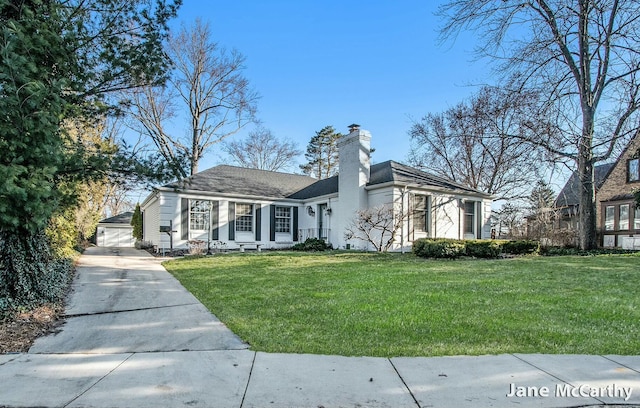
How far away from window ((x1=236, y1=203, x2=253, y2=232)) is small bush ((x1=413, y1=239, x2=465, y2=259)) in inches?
352

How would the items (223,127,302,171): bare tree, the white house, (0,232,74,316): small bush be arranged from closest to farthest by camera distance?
1. (0,232,74,316): small bush
2. the white house
3. (223,127,302,171): bare tree

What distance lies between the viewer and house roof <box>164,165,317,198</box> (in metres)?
17.6

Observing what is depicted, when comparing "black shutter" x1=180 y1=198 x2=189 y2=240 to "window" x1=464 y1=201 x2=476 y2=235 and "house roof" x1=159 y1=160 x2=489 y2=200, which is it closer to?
"house roof" x1=159 y1=160 x2=489 y2=200

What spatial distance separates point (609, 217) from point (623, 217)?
108 centimetres

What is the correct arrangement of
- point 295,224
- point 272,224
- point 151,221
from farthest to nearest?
point 151,221
point 295,224
point 272,224

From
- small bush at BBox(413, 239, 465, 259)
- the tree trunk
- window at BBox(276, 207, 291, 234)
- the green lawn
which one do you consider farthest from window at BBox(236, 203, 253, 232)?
the tree trunk

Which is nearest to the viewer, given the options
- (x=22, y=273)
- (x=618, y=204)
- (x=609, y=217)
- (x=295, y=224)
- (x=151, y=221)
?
(x=22, y=273)

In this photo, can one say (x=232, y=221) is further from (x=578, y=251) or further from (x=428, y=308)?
(x=578, y=251)

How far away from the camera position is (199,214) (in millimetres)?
16953

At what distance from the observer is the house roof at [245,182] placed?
691 inches

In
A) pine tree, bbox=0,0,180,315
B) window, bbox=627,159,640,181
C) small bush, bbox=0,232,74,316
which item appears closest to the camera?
pine tree, bbox=0,0,180,315

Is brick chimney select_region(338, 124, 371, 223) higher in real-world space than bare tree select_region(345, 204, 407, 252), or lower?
higher

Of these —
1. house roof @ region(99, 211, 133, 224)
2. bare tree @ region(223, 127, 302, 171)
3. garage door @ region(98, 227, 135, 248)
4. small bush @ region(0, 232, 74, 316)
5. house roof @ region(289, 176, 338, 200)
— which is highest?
bare tree @ region(223, 127, 302, 171)

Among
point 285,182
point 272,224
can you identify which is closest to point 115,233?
point 285,182
